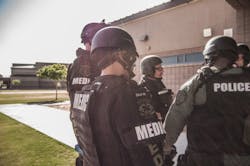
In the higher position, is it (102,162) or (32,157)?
(102,162)

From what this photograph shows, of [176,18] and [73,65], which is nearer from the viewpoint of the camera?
[73,65]

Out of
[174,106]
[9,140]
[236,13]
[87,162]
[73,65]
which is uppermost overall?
[236,13]

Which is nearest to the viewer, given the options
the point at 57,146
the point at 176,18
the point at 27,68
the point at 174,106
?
the point at 174,106

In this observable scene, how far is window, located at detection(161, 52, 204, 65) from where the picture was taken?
27.6 ft

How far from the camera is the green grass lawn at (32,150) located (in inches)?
207

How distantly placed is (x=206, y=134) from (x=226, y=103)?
0.26 m

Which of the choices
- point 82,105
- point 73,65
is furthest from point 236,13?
point 82,105

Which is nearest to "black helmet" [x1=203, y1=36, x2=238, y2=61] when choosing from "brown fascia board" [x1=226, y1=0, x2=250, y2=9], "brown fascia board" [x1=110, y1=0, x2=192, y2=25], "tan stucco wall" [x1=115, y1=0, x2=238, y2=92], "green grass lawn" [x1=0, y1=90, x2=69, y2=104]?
"brown fascia board" [x1=226, y1=0, x2=250, y2=9]

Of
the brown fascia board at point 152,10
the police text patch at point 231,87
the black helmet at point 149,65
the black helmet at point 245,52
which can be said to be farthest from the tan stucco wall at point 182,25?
the police text patch at point 231,87

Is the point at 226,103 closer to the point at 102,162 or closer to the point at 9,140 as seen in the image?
the point at 102,162

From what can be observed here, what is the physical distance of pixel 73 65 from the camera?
8.90 feet

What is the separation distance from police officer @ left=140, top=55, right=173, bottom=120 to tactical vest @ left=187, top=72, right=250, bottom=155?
149cm

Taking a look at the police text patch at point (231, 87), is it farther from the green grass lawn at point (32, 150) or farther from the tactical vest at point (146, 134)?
the green grass lawn at point (32, 150)

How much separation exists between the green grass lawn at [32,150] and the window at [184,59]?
15.8ft
